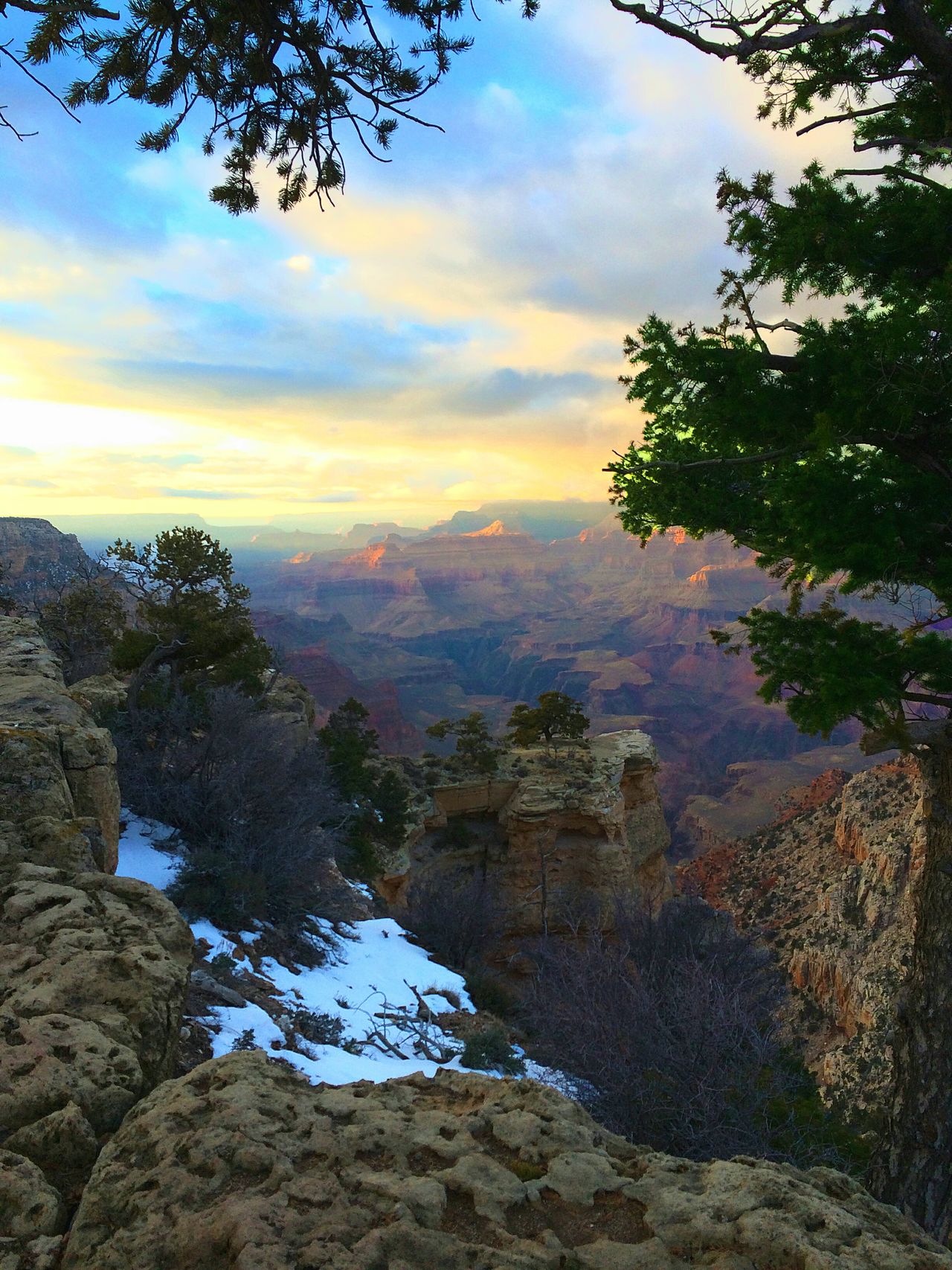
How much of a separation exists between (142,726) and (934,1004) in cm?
1150

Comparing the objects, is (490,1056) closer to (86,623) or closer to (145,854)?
(145,854)

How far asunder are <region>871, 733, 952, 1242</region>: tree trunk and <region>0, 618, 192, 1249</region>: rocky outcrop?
17.7 ft

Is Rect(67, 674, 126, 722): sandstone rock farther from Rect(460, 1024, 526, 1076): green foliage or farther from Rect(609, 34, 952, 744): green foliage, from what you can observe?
Rect(609, 34, 952, 744): green foliage

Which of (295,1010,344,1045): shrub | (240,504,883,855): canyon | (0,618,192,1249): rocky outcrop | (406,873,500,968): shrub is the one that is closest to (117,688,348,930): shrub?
(295,1010,344,1045): shrub

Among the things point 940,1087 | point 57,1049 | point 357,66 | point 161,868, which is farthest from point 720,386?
point 161,868

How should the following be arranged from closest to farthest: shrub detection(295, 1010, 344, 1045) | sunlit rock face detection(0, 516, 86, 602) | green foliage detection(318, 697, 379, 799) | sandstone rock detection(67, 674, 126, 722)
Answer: shrub detection(295, 1010, 344, 1045)
sandstone rock detection(67, 674, 126, 722)
green foliage detection(318, 697, 379, 799)
sunlit rock face detection(0, 516, 86, 602)

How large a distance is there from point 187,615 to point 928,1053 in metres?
16.1

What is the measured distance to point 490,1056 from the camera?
23.2ft

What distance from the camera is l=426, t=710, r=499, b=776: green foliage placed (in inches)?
1124

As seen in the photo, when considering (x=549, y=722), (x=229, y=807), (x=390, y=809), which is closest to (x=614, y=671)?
(x=549, y=722)

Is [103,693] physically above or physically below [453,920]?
above

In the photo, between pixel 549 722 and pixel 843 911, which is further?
pixel 549 722

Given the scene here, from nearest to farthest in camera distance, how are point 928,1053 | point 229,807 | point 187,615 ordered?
1. point 928,1053
2. point 229,807
3. point 187,615

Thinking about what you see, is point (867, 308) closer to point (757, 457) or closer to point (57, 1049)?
point (757, 457)
